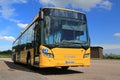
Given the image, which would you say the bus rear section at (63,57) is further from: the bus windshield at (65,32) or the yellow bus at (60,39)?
the bus windshield at (65,32)

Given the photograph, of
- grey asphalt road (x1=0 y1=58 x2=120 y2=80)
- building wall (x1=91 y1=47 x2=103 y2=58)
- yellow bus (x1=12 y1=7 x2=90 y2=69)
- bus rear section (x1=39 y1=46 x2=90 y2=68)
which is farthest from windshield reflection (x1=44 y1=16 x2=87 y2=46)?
building wall (x1=91 y1=47 x2=103 y2=58)

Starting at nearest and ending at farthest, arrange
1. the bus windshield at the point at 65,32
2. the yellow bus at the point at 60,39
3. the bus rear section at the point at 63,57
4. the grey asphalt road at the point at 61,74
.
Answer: the grey asphalt road at the point at 61,74
the bus rear section at the point at 63,57
the yellow bus at the point at 60,39
the bus windshield at the point at 65,32

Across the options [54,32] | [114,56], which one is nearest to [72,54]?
[54,32]

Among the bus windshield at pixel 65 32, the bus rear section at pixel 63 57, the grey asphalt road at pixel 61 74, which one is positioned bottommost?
the grey asphalt road at pixel 61 74

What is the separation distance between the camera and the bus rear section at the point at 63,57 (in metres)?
15.2

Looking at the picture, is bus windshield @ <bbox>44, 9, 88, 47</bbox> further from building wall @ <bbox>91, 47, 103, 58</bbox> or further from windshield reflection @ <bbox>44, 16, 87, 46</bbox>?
building wall @ <bbox>91, 47, 103, 58</bbox>

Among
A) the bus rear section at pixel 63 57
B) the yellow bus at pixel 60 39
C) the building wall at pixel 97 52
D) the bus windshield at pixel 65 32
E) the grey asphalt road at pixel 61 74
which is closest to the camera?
the grey asphalt road at pixel 61 74

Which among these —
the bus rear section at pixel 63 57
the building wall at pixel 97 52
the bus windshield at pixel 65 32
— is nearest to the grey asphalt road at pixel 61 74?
the bus rear section at pixel 63 57

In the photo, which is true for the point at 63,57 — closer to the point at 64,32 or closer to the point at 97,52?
the point at 64,32

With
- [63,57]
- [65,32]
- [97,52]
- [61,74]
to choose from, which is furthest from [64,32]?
[97,52]

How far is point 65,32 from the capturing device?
15.8 metres

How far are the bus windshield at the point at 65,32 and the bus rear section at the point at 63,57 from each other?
344mm

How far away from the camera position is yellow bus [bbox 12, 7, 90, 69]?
15281mm

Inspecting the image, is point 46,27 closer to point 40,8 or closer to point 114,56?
point 40,8
